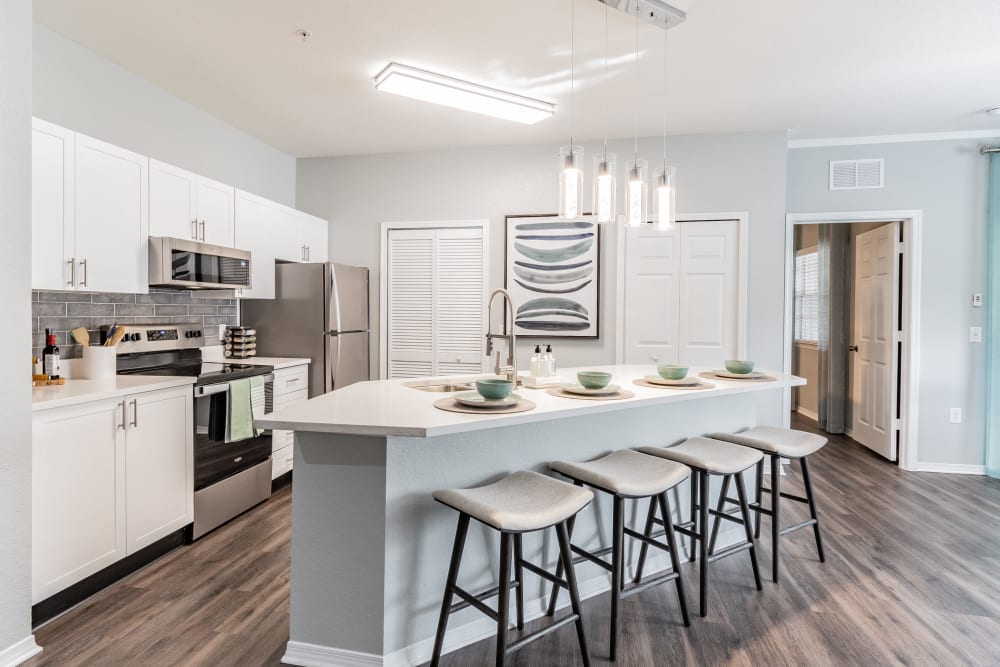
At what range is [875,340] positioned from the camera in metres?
5.04

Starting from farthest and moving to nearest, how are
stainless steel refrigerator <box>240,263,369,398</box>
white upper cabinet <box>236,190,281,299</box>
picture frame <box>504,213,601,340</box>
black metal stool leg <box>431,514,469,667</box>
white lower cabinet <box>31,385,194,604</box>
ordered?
picture frame <box>504,213,601,340</box>
stainless steel refrigerator <box>240,263,369,398</box>
white upper cabinet <box>236,190,281,299</box>
white lower cabinet <box>31,385,194,604</box>
black metal stool leg <box>431,514,469,667</box>

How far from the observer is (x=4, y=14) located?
1.96 m

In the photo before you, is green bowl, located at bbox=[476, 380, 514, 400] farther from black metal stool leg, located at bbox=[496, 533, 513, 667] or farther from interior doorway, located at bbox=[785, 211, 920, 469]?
interior doorway, located at bbox=[785, 211, 920, 469]

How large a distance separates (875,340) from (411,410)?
4731mm

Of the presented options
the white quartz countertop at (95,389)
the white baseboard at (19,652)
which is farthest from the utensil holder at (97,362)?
the white baseboard at (19,652)

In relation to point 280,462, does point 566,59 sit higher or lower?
higher

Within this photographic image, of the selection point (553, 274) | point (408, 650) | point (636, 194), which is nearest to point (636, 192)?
point (636, 194)

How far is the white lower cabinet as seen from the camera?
87.0 inches

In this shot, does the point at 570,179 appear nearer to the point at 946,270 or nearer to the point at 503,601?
the point at 503,601

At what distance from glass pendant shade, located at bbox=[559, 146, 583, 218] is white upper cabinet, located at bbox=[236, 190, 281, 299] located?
2.57 meters

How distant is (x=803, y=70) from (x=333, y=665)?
3755mm

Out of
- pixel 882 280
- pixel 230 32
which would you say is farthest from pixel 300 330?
pixel 882 280

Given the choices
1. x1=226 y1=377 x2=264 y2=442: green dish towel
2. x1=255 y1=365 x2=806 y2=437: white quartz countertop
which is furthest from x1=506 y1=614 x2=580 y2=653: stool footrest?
x1=226 y1=377 x2=264 y2=442: green dish towel

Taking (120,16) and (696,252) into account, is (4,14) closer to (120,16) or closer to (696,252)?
(120,16)
